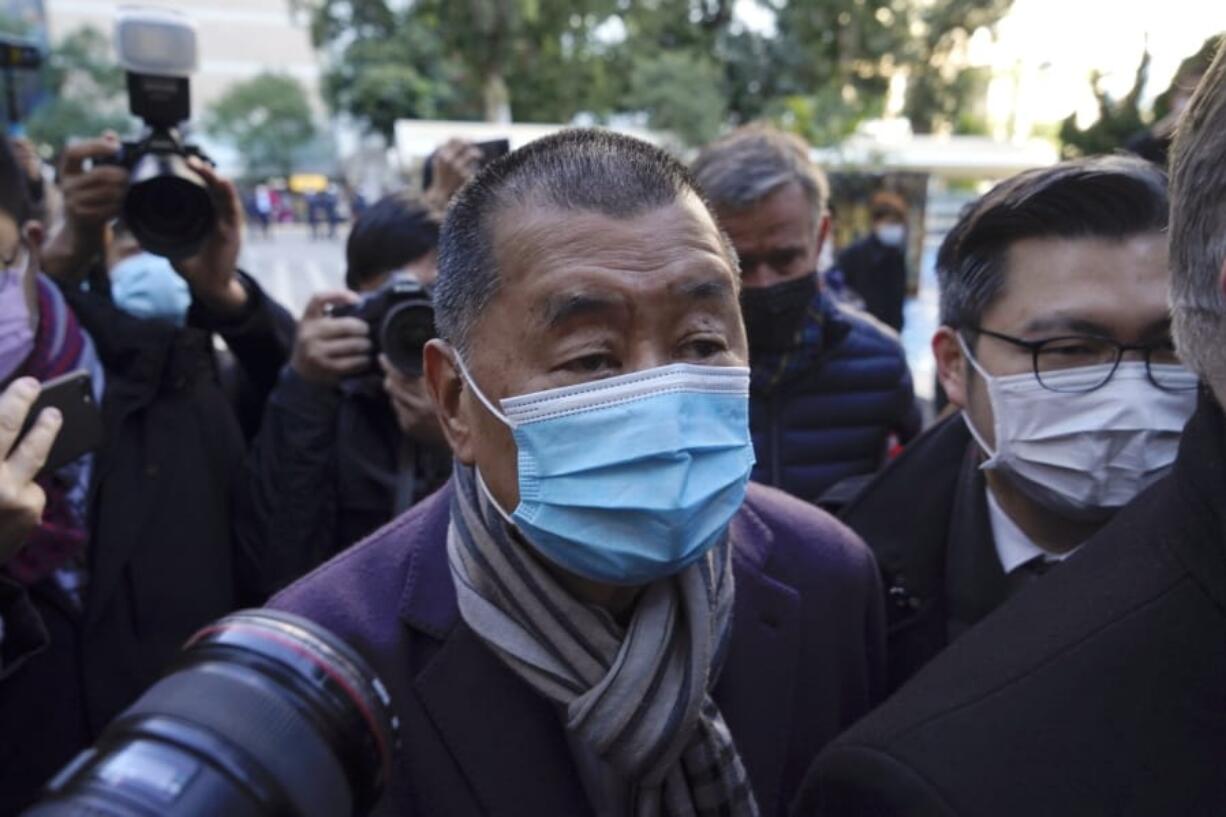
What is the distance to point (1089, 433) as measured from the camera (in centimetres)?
170

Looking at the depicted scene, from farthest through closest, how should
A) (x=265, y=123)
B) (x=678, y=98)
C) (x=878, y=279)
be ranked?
(x=265, y=123) → (x=678, y=98) → (x=878, y=279)

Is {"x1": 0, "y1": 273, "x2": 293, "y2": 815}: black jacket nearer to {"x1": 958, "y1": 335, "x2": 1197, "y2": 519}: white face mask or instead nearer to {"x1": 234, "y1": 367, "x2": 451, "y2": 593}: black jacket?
{"x1": 234, "y1": 367, "x2": 451, "y2": 593}: black jacket

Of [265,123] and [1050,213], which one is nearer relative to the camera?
[1050,213]

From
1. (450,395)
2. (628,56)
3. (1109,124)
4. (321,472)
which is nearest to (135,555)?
(321,472)

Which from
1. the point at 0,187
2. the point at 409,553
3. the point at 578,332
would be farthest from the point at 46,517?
the point at 578,332

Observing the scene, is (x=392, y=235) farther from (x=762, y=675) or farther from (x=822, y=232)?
(x=762, y=675)

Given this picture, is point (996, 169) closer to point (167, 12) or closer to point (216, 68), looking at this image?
point (167, 12)

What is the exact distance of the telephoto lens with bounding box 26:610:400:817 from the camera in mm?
670

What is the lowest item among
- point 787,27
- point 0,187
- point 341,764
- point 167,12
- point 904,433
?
point 904,433

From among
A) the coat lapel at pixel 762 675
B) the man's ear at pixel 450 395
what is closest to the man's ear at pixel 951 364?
the coat lapel at pixel 762 675

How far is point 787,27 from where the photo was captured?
24.9 meters

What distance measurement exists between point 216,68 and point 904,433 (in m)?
75.3

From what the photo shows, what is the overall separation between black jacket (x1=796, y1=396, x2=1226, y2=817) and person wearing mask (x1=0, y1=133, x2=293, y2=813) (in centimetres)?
175

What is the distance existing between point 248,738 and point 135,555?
1.72 meters
